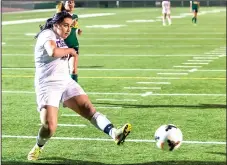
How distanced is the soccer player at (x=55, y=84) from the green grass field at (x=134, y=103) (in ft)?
1.42

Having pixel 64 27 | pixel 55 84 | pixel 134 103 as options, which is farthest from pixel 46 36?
pixel 134 103

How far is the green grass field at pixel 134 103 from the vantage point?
8.58 m

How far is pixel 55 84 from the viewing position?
8070 mm

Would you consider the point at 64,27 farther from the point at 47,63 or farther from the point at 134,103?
the point at 134,103

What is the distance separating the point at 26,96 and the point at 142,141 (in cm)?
494

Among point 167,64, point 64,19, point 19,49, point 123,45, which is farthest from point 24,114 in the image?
point 123,45

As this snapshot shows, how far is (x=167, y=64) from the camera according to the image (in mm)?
19641

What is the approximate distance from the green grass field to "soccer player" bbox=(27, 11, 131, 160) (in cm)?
43

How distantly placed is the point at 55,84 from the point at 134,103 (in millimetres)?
4950

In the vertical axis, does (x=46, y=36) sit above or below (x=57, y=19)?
below

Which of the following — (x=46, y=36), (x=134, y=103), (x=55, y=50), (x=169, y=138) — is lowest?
(x=134, y=103)

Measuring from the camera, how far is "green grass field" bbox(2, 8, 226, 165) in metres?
8.58

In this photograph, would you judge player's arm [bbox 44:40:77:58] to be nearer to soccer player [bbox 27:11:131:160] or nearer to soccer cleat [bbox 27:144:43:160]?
soccer player [bbox 27:11:131:160]

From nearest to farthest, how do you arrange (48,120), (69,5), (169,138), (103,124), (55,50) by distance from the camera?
1. (55,50)
2. (48,120)
3. (169,138)
4. (103,124)
5. (69,5)
